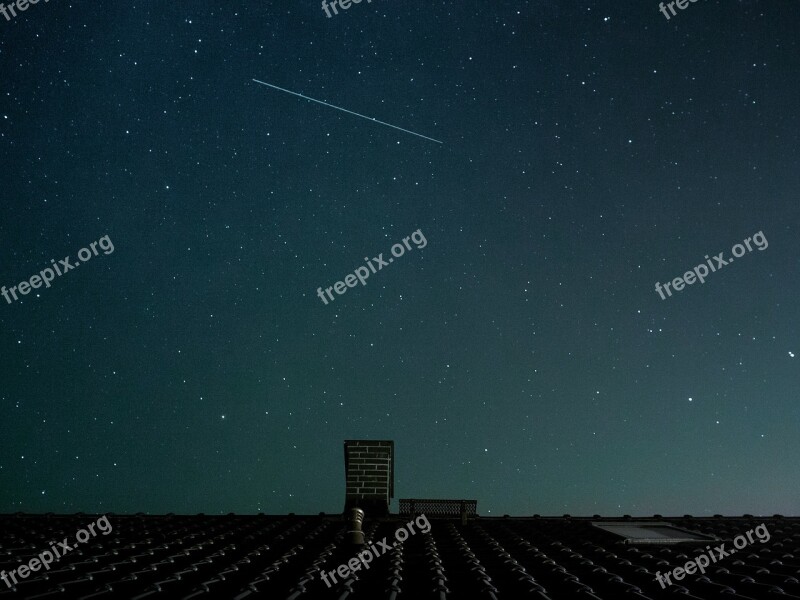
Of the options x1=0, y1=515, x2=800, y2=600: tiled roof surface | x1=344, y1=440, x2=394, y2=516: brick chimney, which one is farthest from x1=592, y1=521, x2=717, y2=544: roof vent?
x1=344, y1=440, x2=394, y2=516: brick chimney

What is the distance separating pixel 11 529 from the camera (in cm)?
946

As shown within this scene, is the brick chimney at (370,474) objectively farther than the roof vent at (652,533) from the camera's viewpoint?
Yes

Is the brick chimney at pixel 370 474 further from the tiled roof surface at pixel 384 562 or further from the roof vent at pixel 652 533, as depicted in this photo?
the roof vent at pixel 652 533

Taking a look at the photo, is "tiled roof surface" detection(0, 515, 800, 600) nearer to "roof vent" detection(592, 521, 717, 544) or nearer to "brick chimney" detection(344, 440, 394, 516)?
"roof vent" detection(592, 521, 717, 544)

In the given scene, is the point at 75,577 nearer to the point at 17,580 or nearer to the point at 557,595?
the point at 17,580

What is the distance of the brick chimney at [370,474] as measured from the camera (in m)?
11.5

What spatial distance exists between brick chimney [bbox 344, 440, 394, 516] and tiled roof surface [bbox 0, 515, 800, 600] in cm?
98

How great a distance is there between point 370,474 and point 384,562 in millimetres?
4698

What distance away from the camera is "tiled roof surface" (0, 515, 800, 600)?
5598 millimetres

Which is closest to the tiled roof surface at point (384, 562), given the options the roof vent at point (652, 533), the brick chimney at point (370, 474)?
the roof vent at point (652, 533)

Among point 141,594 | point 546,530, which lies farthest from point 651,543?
point 141,594

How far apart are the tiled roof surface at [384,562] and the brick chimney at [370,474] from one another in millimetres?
977

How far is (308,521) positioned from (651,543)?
5.62 m

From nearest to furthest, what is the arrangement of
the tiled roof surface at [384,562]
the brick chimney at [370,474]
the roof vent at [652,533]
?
1. the tiled roof surface at [384,562]
2. the roof vent at [652,533]
3. the brick chimney at [370,474]
